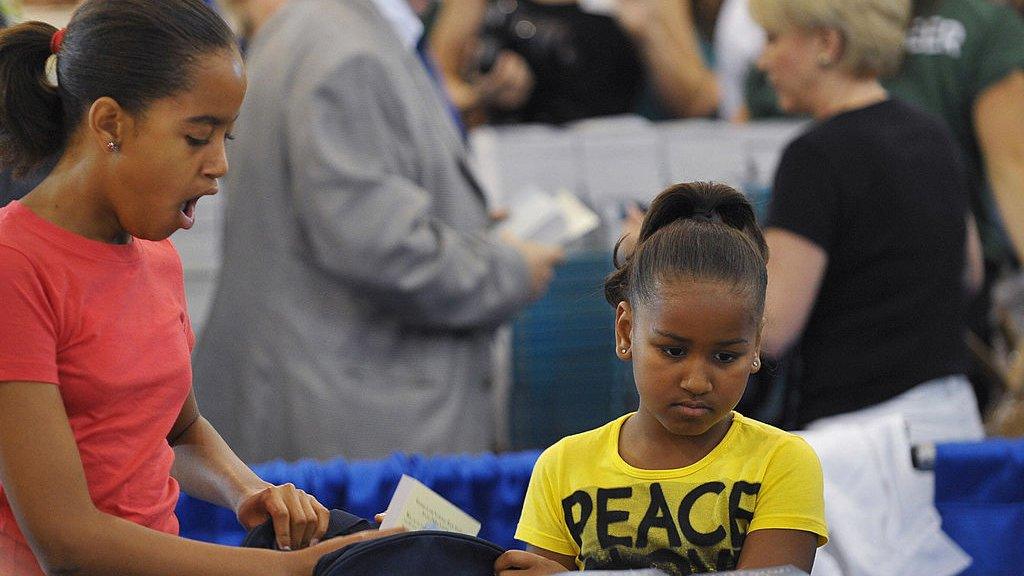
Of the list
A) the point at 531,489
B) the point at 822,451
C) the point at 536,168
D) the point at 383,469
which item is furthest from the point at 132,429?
the point at 536,168

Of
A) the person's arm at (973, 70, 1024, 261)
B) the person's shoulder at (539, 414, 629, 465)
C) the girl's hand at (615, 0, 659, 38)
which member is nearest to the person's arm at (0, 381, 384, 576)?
the person's shoulder at (539, 414, 629, 465)

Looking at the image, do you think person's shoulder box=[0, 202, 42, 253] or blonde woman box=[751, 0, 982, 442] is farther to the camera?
blonde woman box=[751, 0, 982, 442]

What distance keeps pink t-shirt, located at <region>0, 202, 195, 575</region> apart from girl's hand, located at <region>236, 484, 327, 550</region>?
3.8 inches

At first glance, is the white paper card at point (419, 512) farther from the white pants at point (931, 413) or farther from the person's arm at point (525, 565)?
the white pants at point (931, 413)

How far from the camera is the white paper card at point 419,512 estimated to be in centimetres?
154

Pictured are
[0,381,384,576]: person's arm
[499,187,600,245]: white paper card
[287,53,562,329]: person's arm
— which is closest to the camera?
[0,381,384,576]: person's arm

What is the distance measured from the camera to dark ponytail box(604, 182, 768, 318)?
1380 mm

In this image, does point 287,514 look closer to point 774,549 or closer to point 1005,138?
point 774,549

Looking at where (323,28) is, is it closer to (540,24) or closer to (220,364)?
(220,364)

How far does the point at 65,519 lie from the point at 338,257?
4.82 feet

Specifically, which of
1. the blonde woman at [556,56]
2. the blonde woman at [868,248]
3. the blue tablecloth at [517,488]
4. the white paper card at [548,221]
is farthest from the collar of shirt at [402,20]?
the blue tablecloth at [517,488]

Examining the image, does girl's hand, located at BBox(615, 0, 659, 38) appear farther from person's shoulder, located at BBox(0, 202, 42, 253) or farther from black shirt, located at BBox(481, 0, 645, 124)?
person's shoulder, located at BBox(0, 202, 42, 253)

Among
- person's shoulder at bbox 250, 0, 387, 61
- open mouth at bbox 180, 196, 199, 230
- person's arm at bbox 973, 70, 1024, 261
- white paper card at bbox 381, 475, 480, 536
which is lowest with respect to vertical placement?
person's arm at bbox 973, 70, 1024, 261

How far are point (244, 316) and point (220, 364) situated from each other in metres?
0.12
